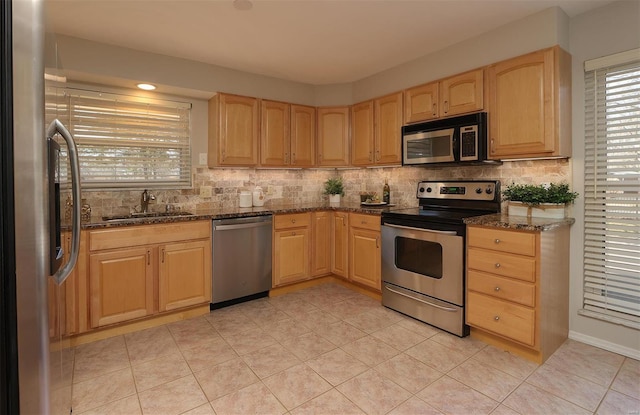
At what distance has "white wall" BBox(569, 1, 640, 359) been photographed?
7.50ft

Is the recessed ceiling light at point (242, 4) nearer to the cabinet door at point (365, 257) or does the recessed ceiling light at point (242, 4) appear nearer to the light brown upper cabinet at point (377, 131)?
the light brown upper cabinet at point (377, 131)

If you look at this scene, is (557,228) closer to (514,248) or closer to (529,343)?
(514,248)

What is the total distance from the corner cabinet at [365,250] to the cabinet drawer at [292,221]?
499 millimetres

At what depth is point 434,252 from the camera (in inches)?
108

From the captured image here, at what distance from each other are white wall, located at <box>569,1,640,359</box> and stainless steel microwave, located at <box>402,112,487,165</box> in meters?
0.64

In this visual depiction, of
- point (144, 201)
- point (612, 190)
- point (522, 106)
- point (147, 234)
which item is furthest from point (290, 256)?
point (612, 190)

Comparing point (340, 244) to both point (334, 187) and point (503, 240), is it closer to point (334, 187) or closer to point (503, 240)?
point (334, 187)

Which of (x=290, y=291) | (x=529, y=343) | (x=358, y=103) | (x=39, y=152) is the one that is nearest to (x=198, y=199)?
(x=290, y=291)

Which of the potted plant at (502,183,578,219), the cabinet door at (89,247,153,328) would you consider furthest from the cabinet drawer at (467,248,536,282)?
the cabinet door at (89,247,153,328)

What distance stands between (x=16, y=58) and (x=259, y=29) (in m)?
2.28

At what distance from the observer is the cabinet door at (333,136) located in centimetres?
412

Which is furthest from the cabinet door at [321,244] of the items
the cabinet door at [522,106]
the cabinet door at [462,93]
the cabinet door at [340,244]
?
the cabinet door at [522,106]

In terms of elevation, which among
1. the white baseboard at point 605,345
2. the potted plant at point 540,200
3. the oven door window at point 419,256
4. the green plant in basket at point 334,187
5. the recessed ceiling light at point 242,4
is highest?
the recessed ceiling light at point 242,4

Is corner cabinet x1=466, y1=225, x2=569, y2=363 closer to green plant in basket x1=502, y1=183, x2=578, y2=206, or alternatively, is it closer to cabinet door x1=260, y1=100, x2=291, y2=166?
green plant in basket x1=502, y1=183, x2=578, y2=206
